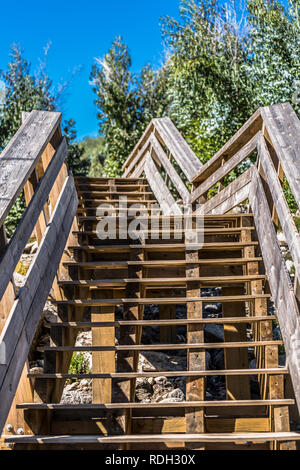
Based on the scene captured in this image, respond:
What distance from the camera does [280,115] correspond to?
3.32m

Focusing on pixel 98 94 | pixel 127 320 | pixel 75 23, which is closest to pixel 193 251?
pixel 127 320

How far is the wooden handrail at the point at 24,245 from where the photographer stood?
2.37 meters

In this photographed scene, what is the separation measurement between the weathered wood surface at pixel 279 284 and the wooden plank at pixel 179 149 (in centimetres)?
187

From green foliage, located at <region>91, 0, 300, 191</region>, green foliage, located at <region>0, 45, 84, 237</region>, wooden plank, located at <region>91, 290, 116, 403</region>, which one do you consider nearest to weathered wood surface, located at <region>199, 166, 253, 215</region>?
wooden plank, located at <region>91, 290, 116, 403</region>

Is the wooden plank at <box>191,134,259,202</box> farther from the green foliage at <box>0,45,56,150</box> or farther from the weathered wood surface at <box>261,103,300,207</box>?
the green foliage at <box>0,45,56,150</box>

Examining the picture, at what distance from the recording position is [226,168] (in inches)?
194

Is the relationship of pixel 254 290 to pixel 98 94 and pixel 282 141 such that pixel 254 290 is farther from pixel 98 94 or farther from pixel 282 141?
pixel 98 94

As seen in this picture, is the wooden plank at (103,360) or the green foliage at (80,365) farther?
the green foliage at (80,365)

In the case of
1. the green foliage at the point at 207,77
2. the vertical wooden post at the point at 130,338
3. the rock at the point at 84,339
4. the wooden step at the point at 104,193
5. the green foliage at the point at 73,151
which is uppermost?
the green foliage at the point at 207,77

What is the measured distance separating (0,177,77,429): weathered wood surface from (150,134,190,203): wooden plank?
244cm

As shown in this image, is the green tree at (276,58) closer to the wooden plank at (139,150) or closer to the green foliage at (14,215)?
the wooden plank at (139,150)

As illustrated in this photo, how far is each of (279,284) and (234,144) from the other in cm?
190

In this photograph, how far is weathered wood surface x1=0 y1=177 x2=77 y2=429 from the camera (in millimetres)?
2383

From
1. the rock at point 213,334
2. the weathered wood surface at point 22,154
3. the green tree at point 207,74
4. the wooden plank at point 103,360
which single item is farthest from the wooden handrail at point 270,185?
the green tree at point 207,74
